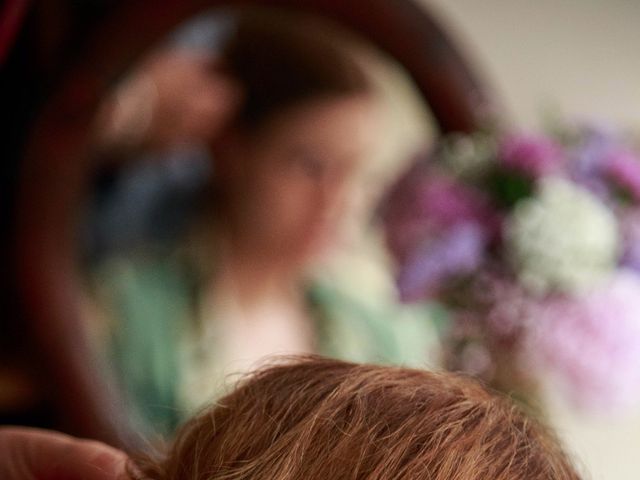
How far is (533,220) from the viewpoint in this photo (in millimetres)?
774

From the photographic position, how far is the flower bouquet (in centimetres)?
77

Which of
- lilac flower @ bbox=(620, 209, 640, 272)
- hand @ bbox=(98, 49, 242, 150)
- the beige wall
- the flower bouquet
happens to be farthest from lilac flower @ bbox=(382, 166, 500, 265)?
the beige wall

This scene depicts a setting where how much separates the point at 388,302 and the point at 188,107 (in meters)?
0.32

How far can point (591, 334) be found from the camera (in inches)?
30.4

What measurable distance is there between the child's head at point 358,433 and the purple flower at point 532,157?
1.34ft

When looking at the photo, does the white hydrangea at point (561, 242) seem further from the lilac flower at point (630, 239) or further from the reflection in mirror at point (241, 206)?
the reflection in mirror at point (241, 206)

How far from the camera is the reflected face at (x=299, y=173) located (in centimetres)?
100

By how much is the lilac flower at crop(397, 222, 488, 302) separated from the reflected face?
0.78 ft

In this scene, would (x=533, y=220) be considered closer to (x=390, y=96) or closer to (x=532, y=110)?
(x=390, y=96)

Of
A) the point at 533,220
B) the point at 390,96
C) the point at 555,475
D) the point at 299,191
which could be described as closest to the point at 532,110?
the point at 390,96

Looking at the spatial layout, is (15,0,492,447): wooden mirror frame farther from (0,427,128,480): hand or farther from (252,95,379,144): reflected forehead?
(0,427,128,480): hand

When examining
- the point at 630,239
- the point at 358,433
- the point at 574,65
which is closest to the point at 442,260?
the point at 630,239

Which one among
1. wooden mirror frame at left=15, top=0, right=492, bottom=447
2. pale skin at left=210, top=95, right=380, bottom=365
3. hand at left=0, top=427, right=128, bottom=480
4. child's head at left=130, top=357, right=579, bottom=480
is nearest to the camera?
child's head at left=130, top=357, right=579, bottom=480

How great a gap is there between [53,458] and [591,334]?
453mm
